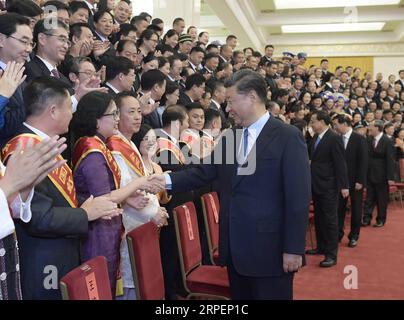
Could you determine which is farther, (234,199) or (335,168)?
(335,168)

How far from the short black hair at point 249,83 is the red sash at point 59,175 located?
31.3 inches

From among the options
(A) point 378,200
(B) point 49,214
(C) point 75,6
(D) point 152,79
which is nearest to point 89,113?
(B) point 49,214

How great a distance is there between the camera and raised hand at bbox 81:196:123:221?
5.50 ft

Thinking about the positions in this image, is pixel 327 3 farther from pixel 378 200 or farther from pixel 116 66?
pixel 116 66

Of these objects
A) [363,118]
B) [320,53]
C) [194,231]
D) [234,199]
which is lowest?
[194,231]

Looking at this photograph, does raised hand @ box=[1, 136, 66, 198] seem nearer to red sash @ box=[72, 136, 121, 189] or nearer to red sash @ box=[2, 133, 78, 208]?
red sash @ box=[2, 133, 78, 208]

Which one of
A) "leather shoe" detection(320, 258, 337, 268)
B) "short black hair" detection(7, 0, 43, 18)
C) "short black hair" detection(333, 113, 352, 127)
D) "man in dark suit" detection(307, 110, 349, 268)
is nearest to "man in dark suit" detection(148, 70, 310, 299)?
"short black hair" detection(7, 0, 43, 18)

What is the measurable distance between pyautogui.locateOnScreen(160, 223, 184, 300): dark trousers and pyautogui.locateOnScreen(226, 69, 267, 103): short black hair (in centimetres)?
129

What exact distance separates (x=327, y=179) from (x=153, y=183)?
252cm

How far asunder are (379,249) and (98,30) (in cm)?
350

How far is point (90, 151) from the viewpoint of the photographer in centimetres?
189

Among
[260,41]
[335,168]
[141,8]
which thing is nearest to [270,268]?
[335,168]

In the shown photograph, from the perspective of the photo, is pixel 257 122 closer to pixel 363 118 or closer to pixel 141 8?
pixel 141 8
